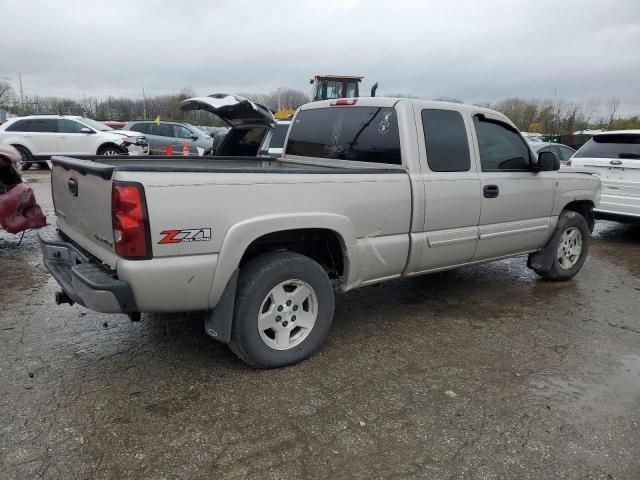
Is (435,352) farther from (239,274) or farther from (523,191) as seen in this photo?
(523,191)

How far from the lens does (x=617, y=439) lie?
279cm

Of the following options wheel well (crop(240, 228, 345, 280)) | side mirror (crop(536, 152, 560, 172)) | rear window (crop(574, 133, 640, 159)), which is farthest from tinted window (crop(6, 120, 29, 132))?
side mirror (crop(536, 152, 560, 172))

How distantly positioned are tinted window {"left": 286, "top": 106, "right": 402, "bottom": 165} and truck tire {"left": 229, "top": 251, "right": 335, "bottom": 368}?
122 centimetres

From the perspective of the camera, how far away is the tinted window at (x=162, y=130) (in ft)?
61.5

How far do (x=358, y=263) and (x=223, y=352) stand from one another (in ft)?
3.87

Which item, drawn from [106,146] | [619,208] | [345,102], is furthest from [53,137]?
[619,208]

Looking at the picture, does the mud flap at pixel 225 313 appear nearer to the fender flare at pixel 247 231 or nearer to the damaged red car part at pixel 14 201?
the fender flare at pixel 247 231

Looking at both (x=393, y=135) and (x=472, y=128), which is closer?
(x=393, y=135)

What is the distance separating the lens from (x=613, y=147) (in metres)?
7.89

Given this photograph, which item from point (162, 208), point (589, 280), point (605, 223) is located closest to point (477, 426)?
point (162, 208)

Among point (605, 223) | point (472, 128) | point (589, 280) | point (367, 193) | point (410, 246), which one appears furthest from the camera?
point (605, 223)

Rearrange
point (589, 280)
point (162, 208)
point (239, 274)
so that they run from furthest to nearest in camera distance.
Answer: point (589, 280) → point (239, 274) → point (162, 208)

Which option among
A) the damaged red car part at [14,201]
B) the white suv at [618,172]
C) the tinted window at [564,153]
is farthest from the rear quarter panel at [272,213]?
the tinted window at [564,153]

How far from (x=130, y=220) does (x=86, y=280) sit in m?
0.46
